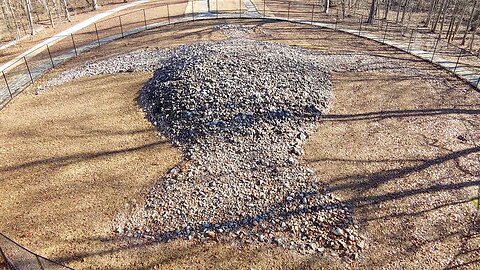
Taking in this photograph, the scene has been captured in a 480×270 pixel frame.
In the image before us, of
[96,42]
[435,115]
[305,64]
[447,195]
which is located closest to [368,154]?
[447,195]

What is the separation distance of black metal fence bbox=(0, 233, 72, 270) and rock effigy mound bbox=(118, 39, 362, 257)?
7.32 feet

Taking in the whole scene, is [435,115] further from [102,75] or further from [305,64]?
[102,75]

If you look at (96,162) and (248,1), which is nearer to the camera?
(96,162)

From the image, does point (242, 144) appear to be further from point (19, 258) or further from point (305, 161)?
point (19, 258)

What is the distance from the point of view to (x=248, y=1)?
39.8 metres

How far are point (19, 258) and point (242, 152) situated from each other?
7709 millimetres

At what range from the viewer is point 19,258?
28.8 feet

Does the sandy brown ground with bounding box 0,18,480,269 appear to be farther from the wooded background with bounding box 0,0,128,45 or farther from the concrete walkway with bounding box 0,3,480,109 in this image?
the wooded background with bounding box 0,0,128,45

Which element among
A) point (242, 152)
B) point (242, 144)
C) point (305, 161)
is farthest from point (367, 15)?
point (242, 152)

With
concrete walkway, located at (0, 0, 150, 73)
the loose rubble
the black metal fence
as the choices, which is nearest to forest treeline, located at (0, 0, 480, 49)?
concrete walkway, located at (0, 0, 150, 73)

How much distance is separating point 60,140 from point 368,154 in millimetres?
12692

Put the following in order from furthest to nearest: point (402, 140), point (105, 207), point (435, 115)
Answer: point (435, 115) → point (402, 140) → point (105, 207)

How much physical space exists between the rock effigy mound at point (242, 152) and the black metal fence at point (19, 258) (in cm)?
223

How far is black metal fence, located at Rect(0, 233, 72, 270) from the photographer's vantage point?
8539 millimetres
